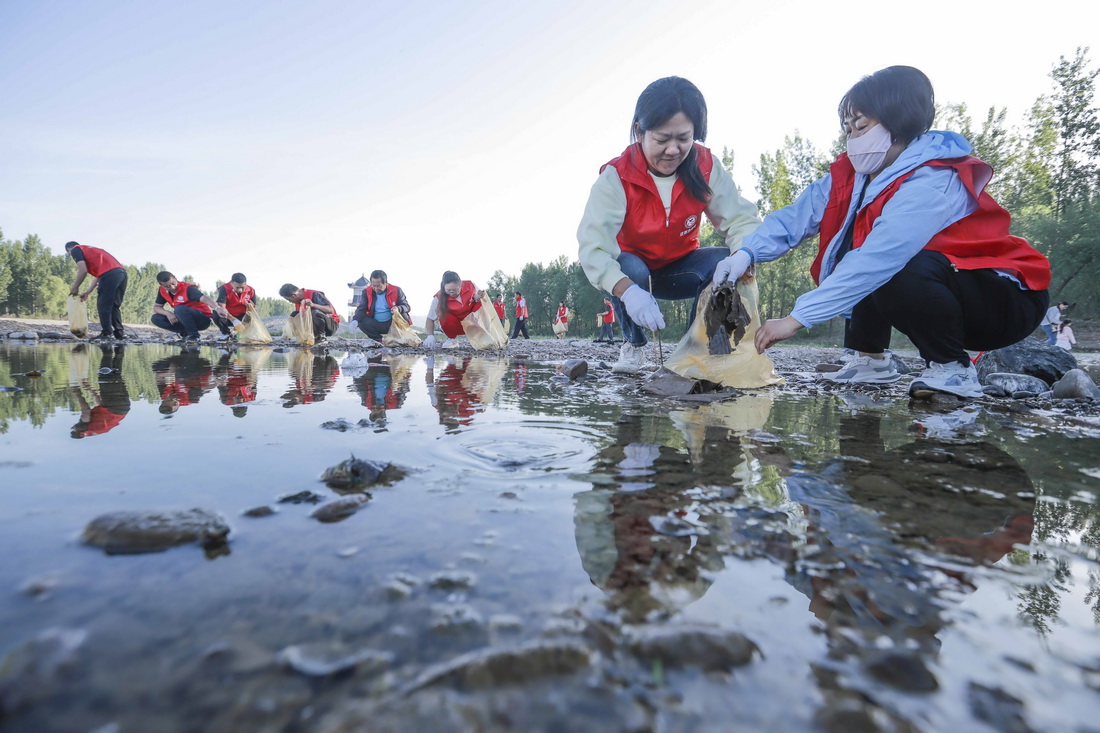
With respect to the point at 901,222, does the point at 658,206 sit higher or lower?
higher

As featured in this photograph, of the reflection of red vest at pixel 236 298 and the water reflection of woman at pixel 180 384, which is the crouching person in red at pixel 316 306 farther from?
the water reflection of woman at pixel 180 384

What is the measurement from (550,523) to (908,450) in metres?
1.40

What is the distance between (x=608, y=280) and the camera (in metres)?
3.60

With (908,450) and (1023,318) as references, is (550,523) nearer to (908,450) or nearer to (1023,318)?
(908,450)

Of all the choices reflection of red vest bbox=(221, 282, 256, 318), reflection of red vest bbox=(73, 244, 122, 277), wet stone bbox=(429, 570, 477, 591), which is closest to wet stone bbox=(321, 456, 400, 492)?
wet stone bbox=(429, 570, 477, 591)

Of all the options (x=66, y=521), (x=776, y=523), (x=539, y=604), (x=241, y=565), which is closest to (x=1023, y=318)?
(x=776, y=523)

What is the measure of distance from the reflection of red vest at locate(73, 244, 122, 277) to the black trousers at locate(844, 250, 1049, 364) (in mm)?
11916

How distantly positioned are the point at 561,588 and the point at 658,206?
341 centimetres

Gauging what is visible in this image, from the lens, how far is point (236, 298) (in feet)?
38.2

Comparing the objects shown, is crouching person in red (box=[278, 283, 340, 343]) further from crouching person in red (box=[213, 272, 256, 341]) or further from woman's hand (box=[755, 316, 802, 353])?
woman's hand (box=[755, 316, 802, 353])

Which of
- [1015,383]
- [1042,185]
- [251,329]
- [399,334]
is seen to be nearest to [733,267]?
[1015,383]

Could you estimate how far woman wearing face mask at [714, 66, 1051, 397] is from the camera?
252 centimetres

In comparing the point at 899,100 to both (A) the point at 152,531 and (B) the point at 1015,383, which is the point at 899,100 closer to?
(B) the point at 1015,383

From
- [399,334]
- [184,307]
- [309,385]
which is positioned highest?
[184,307]
